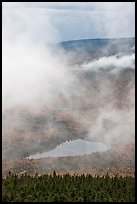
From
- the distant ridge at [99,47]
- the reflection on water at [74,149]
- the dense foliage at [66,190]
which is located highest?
the distant ridge at [99,47]

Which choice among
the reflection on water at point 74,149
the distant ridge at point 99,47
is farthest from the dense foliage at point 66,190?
the distant ridge at point 99,47

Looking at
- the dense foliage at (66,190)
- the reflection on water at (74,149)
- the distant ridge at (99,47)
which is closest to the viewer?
the dense foliage at (66,190)

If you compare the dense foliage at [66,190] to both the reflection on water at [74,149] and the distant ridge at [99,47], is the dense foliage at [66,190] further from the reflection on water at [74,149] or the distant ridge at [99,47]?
the distant ridge at [99,47]

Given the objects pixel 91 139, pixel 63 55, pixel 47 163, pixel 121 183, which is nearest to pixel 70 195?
pixel 121 183

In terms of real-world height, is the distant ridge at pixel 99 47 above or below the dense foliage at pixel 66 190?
above

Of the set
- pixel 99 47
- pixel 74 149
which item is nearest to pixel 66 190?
pixel 74 149

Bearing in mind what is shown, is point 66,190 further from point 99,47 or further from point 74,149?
point 99,47
